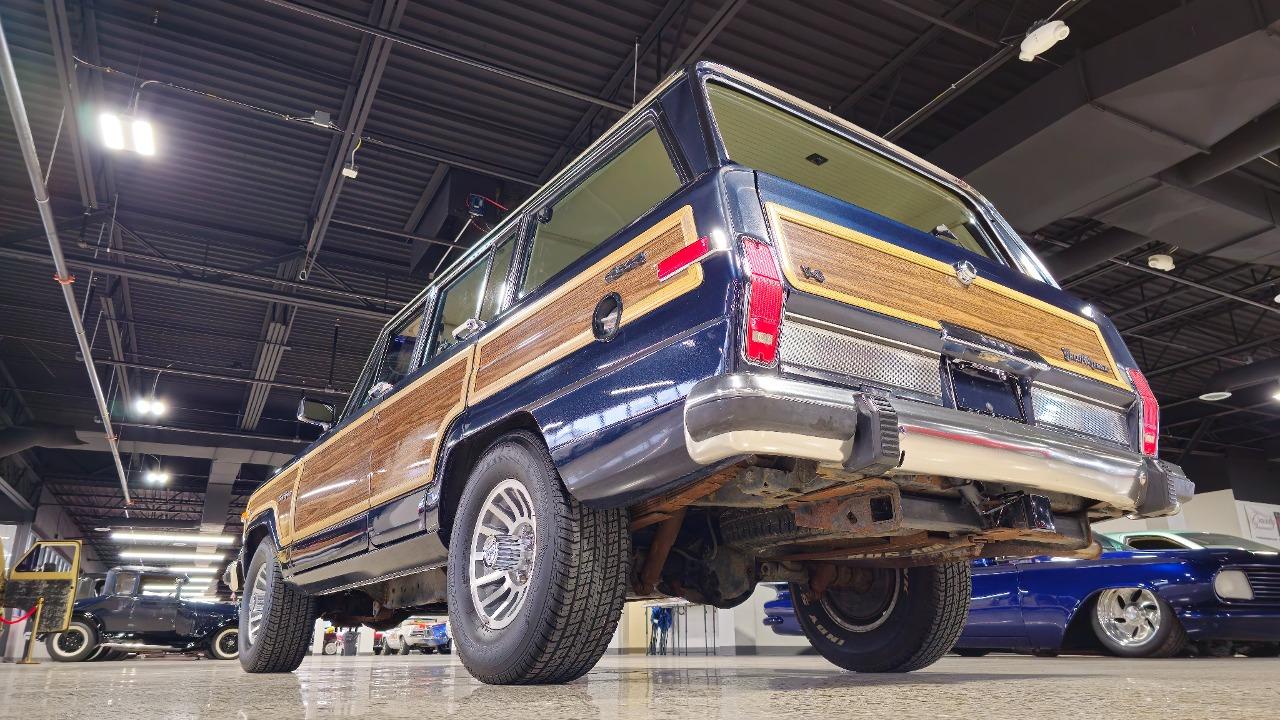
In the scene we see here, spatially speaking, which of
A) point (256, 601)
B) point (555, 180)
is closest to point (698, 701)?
point (555, 180)

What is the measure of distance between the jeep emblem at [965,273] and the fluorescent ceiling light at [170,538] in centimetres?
2961

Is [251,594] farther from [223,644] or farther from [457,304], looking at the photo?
[223,644]

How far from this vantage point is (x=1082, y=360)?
3020 millimetres

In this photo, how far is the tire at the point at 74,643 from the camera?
46.7 feet

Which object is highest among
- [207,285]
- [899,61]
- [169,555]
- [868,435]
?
[899,61]

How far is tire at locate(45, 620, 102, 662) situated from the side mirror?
1267cm

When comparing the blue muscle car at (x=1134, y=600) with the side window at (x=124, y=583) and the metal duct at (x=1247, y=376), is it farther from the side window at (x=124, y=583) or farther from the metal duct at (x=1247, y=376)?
the side window at (x=124, y=583)

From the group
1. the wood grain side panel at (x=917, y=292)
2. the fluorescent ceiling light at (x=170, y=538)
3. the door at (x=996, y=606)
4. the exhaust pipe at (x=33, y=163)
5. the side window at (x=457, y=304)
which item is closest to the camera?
the wood grain side panel at (x=917, y=292)

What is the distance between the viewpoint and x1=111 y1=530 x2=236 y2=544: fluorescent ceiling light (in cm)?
2824

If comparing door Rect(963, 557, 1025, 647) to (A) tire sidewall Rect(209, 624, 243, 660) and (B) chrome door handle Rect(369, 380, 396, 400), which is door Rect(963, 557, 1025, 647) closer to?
(B) chrome door handle Rect(369, 380, 396, 400)

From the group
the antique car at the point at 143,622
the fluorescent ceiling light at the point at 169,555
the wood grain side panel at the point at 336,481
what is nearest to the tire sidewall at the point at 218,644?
the antique car at the point at 143,622

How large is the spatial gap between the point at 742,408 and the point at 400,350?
11.0 feet

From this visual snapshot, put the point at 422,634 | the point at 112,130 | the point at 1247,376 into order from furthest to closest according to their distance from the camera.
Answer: the point at 422,634 → the point at 1247,376 → the point at 112,130

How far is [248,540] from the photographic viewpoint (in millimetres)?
5742
